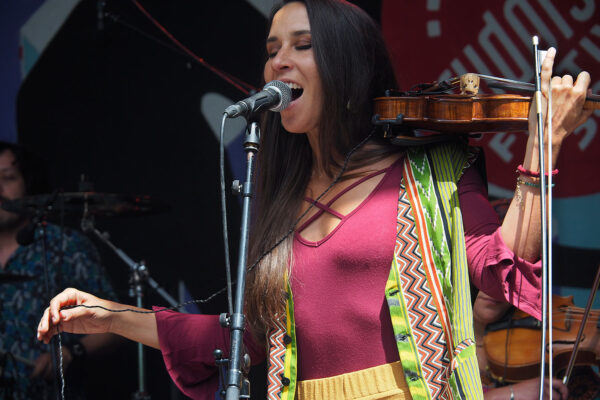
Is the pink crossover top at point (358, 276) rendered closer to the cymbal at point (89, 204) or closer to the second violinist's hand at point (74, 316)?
the second violinist's hand at point (74, 316)

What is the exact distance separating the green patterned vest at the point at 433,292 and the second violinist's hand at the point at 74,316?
88 cm

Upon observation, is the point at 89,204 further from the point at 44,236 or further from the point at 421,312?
the point at 421,312

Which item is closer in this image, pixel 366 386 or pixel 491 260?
pixel 491 260

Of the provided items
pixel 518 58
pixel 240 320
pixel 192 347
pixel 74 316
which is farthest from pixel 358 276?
pixel 518 58

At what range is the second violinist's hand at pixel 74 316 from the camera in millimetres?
2068

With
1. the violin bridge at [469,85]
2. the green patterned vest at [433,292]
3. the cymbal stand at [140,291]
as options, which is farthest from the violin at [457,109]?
the cymbal stand at [140,291]

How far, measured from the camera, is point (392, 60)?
2.30m

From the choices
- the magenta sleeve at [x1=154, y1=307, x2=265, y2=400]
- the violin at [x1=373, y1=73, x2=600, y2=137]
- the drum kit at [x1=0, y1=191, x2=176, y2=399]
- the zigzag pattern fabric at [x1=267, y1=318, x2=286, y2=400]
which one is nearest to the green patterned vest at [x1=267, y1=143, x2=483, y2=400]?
the violin at [x1=373, y1=73, x2=600, y2=137]

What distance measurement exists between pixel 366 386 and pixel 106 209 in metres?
2.57

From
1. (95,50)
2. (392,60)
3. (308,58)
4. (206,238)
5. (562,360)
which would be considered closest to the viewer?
(308,58)

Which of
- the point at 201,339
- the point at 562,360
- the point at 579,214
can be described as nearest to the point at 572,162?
the point at 579,214

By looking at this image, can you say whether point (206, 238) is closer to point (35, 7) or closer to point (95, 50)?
point (95, 50)

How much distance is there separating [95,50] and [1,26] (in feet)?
2.44

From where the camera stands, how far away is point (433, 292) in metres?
1.87
